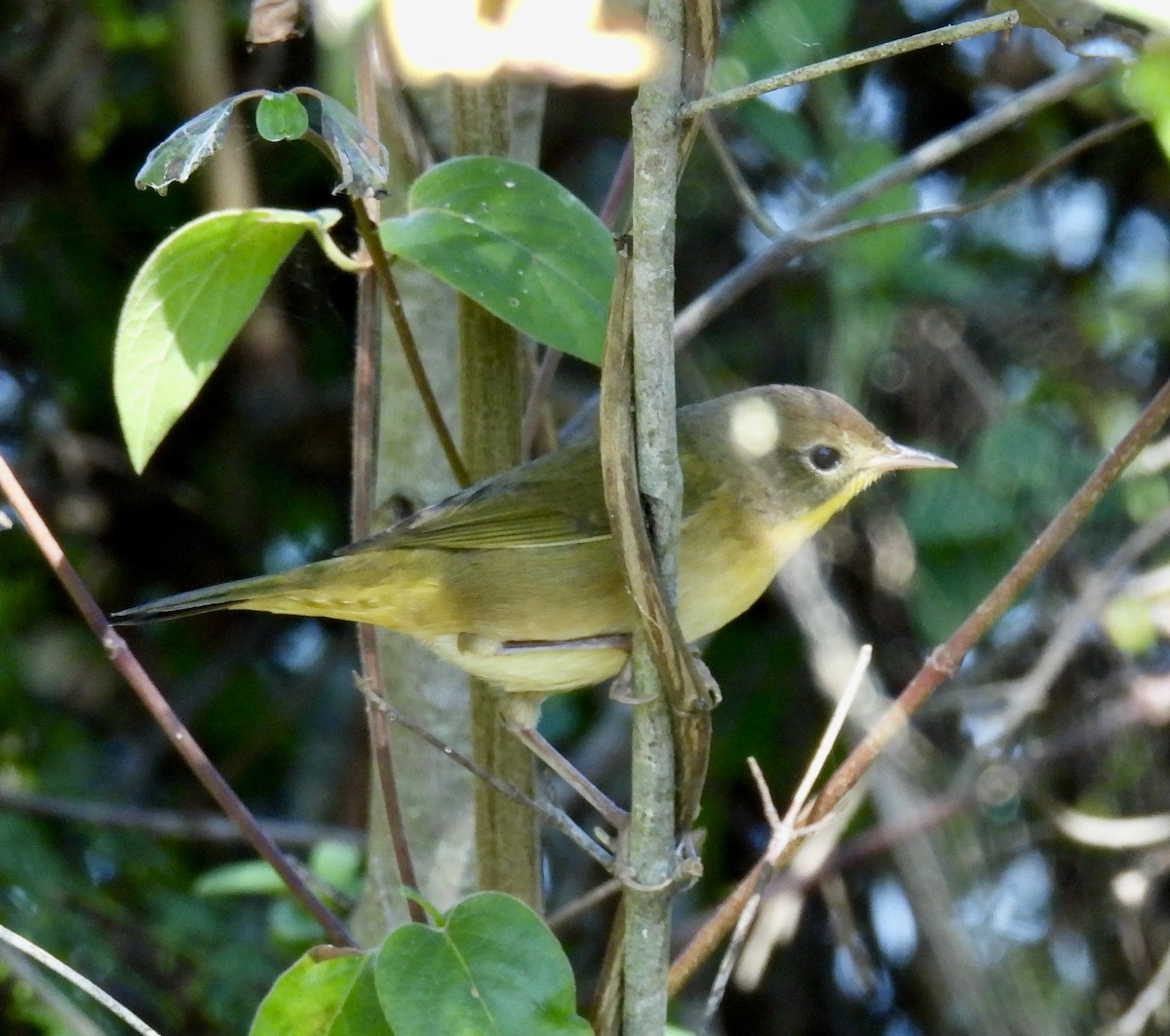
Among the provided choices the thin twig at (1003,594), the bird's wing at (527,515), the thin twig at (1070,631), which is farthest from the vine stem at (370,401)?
the thin twig at (1070,631)

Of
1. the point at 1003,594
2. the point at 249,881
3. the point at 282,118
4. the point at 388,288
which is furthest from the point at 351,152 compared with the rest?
the point at 249,881

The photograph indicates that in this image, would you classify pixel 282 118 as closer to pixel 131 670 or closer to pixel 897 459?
pixel 131 670

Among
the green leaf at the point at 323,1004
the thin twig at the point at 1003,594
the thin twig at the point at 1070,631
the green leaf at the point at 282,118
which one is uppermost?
the green leaf at the point at 282,118

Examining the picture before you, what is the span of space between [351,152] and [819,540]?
2.37 m

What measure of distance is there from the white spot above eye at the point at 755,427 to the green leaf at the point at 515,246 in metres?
0.80

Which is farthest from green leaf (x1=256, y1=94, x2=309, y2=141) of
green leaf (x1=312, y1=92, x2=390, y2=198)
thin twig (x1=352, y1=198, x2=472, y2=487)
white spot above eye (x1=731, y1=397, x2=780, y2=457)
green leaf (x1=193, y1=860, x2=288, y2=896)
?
green leaf (x1=193, y1=860, x2=288, y2=896)

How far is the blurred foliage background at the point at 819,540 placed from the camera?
351cm

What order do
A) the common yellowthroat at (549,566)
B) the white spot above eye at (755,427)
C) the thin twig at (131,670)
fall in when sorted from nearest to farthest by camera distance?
the thin twig at (131,670) < the common yellowthroat at (549,566) < the white spot above eye at (755,427)

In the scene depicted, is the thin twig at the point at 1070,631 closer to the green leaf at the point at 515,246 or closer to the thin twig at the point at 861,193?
the thin twig at the point at 861,193

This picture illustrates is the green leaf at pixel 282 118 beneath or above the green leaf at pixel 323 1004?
above

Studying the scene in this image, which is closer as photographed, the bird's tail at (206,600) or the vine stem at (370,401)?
the vine stem at (370,401)

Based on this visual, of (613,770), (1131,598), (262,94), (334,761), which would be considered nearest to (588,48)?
(262,94)

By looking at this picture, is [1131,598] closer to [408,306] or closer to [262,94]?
[408,306]

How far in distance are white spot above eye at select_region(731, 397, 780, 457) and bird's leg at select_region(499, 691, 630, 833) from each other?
0.67 m
